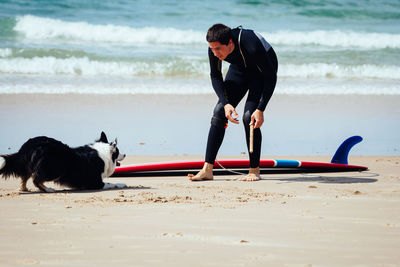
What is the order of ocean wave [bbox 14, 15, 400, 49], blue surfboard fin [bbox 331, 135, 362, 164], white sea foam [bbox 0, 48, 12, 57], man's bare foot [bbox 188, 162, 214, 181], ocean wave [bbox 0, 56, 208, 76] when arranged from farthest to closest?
ocean wave [bbox 14, 15, 400, 49] < white sea foam [bbox 0, 48, 12, 57] < ocean wave [bbox 0, 56, 208, 76] < blue surfboard fin [bbox 331, 135, 362, 164] < man's bare foot [bbox 188, 162, 214, 181]

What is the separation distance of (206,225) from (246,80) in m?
2.41

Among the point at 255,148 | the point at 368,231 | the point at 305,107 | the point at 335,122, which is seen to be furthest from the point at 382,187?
the point at 305,107

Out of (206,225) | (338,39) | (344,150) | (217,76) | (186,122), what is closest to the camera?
(206,225)

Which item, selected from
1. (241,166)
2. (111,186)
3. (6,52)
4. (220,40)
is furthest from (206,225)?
(6,52)

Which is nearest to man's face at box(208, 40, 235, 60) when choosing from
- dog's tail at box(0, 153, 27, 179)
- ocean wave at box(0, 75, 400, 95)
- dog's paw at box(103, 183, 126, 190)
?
dog's paw at box(103, 183, 126, 190)

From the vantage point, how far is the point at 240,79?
6.02 m

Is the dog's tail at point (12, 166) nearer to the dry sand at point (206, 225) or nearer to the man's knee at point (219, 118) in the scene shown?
the dry sand at point (206, 225)

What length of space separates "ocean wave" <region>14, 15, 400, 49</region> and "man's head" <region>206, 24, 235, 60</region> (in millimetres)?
14684

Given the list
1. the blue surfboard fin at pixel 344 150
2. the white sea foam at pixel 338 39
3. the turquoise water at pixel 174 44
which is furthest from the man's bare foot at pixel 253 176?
the white sea foam at pixel 338 39

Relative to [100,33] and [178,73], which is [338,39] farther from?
[100,33]

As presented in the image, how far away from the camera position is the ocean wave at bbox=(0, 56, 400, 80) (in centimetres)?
1582

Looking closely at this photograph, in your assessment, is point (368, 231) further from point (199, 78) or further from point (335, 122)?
point (199, 78)

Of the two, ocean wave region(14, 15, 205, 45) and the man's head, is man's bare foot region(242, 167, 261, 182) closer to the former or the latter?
the man's head

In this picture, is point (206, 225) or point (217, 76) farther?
point (217, 76)
